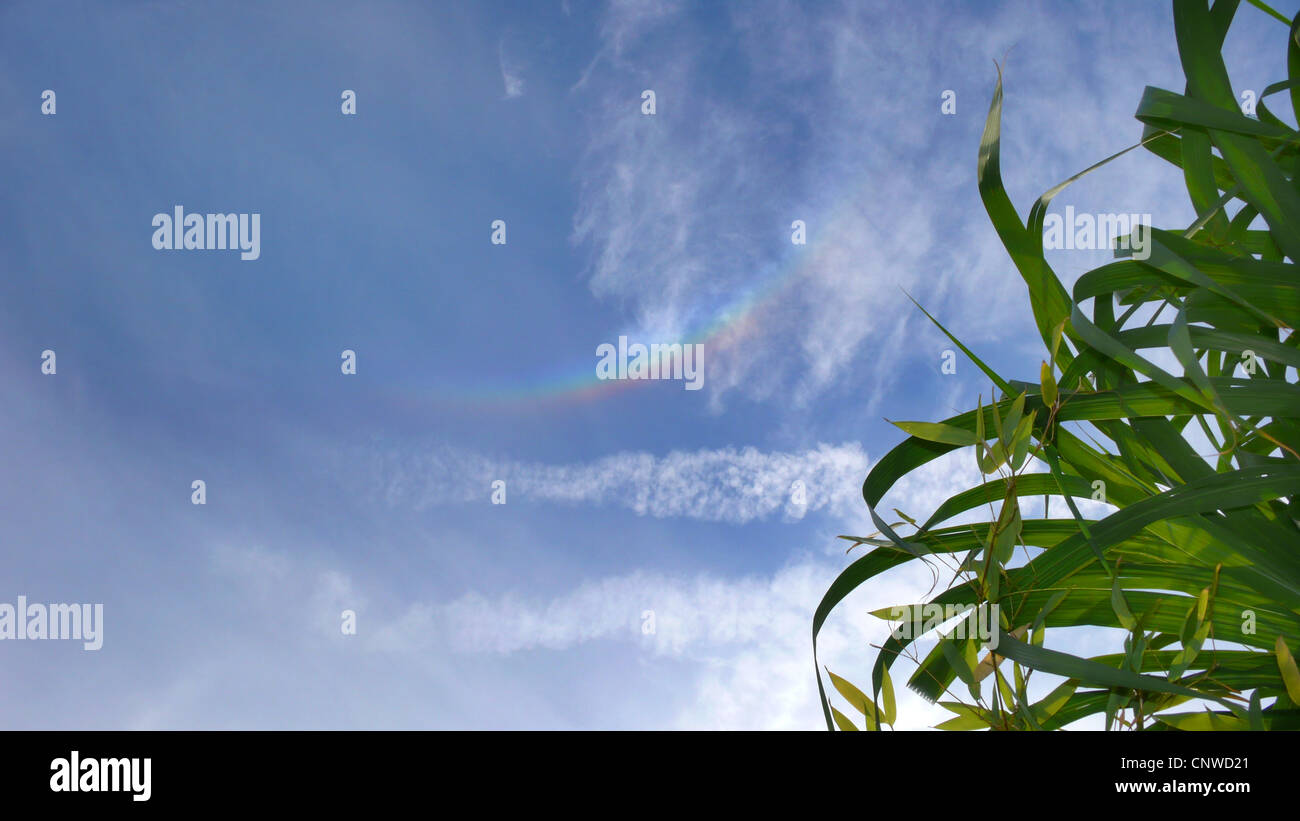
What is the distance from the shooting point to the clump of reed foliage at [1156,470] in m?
0.59

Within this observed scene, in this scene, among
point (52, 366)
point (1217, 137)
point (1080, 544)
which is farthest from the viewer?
point (52, 366)

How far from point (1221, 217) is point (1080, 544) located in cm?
52

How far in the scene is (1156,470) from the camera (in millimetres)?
916

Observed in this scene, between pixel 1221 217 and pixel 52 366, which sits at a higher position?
pixel 52 366

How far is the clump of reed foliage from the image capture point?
1.94ft
